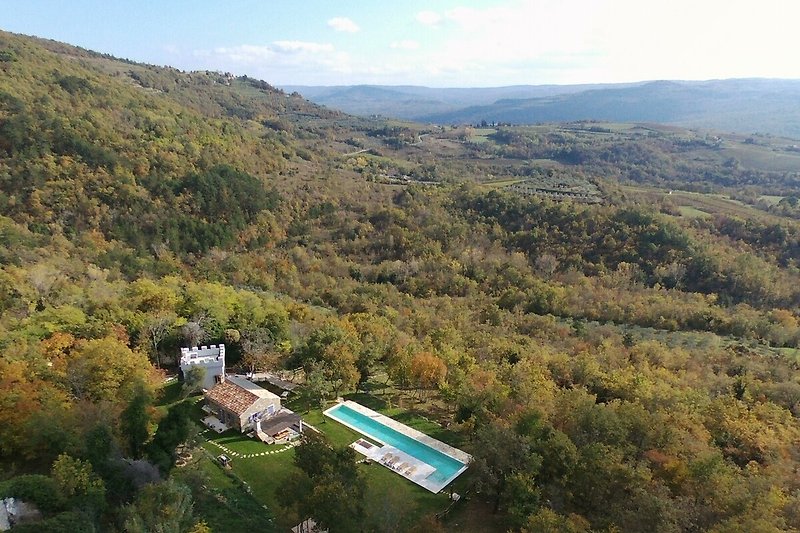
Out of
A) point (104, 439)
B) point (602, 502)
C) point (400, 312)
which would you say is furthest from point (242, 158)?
point (602, 502)

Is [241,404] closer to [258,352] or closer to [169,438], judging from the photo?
[169,438]

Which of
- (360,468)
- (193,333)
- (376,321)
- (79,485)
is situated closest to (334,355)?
(360,468)

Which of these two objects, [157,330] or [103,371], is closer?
[103,371]

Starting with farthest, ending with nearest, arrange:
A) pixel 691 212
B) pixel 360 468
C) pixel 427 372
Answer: pixel 691 212 → pixel 427 372 → pixel 360 468

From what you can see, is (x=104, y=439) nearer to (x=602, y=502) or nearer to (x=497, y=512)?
(x=497, y=512)

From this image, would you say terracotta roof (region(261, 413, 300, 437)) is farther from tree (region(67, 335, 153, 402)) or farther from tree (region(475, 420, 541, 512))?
tree (region(475, 420, 541, 512))

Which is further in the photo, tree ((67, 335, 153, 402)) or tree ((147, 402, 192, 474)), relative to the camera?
tree ((67, 335, 153, 402))

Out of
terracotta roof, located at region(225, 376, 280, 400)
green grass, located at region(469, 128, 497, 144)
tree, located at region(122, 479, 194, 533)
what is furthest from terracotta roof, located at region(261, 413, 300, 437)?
green grass, located at region(469, 128, 497, 144)
